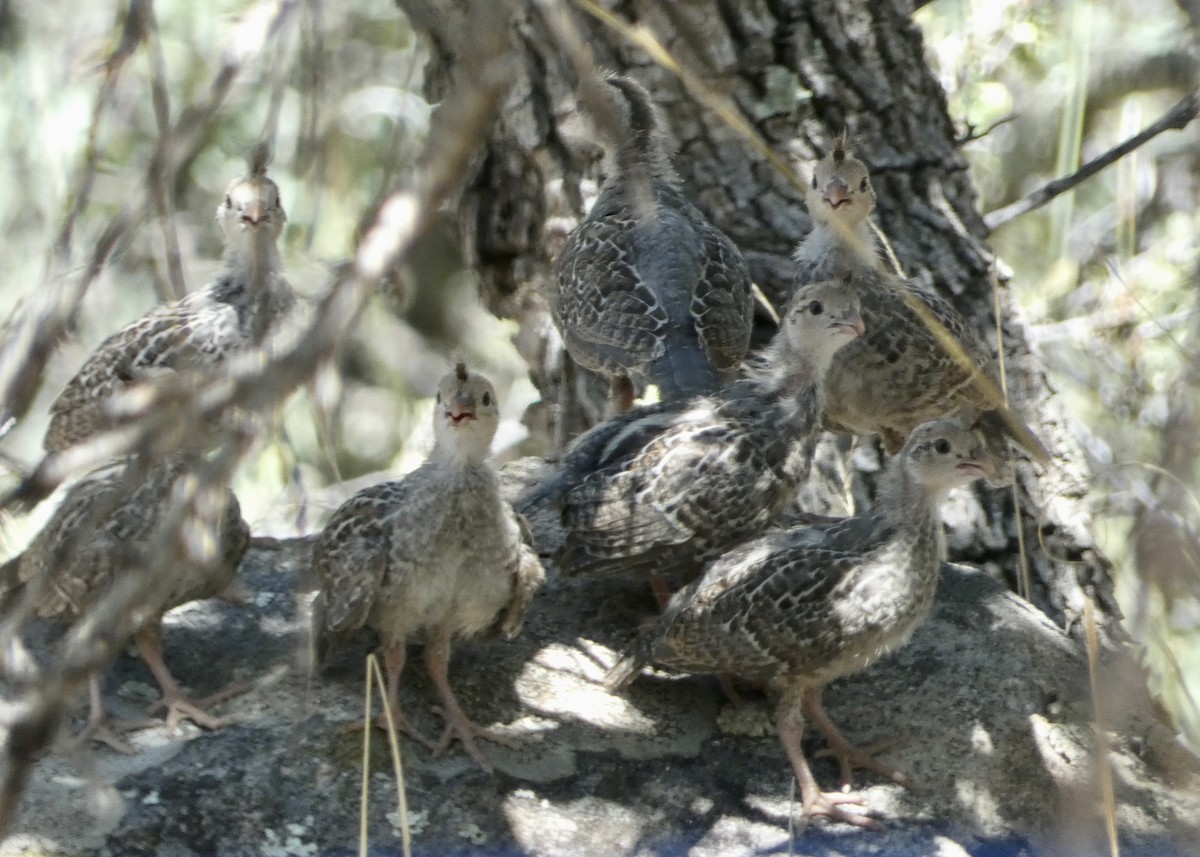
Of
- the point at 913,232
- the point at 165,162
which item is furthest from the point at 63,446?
the point at 165,162

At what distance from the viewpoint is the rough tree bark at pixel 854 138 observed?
602cm

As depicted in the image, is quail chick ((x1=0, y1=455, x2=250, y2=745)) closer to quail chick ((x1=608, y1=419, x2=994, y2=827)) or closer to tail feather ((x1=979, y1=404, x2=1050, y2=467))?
quail chick ((x1=608, y1=419, x2=994, y2=827))

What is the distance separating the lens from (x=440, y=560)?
4414 mm

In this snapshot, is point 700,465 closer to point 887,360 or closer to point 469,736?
point 887,360

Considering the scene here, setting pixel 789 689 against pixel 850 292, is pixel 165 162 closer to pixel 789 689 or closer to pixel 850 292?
pixel 789 689

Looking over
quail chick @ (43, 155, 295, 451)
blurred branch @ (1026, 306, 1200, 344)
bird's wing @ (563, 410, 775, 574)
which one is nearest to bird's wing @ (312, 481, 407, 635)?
bird's wing @ (563, 410, 775, 574)

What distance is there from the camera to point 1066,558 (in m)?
5.96

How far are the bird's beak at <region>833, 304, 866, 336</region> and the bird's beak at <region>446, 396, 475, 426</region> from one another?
1.43 m

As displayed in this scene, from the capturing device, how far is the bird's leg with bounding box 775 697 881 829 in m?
4.38

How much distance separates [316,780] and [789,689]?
1361mm


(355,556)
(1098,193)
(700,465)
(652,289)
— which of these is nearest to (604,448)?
(700,465)

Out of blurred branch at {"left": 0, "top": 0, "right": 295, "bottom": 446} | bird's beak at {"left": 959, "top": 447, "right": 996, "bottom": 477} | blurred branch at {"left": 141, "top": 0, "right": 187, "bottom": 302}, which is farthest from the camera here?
bird's beak at {"left": 959, "top": 447, "right": 996, "bottom": 477}

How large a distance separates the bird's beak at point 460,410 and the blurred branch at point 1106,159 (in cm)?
270

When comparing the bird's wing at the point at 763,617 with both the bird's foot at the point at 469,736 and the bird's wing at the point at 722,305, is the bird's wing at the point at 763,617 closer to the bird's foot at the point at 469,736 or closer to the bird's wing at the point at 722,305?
the bird's foot at the point at 469,736
